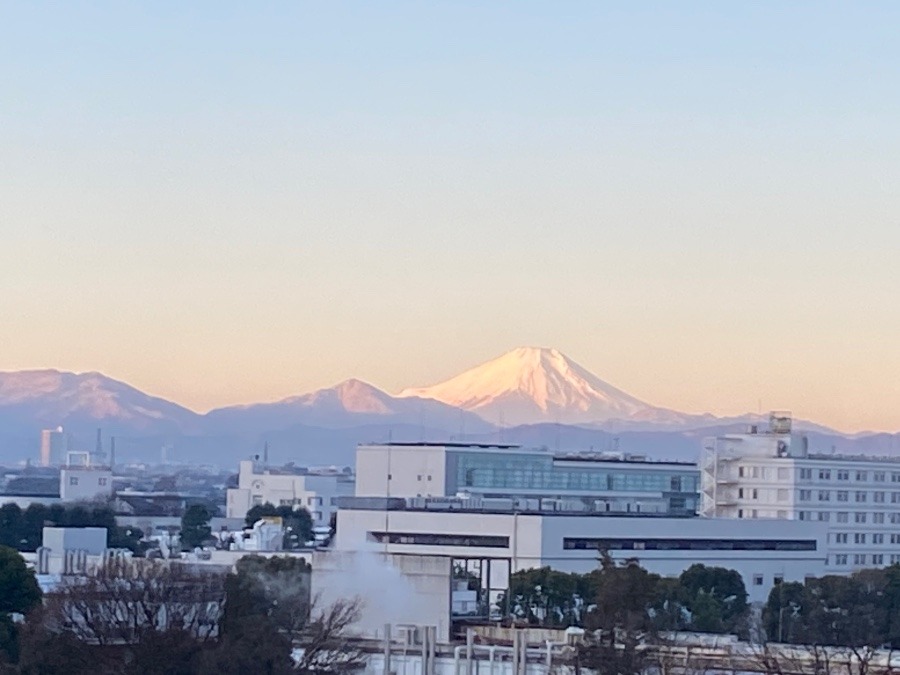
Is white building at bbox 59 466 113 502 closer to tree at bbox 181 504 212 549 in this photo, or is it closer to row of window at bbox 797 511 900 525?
tree at bbox 181 504 212 549

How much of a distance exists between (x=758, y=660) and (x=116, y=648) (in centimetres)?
876

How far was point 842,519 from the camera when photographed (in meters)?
81.1

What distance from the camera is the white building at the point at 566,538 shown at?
6581 centimetres

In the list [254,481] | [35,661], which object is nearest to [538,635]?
[35,661]

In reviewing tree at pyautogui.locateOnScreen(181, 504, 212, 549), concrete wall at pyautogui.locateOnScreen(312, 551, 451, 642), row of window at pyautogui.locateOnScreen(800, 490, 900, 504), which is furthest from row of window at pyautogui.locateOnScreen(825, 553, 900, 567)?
concrete wall at pyautogui.locateOnScreen(312, 551, 451, 642)

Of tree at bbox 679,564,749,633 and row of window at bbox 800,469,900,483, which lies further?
row of window at bbox 800,469,900,483

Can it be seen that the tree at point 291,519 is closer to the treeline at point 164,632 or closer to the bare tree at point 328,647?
the bare tree at point 328,647

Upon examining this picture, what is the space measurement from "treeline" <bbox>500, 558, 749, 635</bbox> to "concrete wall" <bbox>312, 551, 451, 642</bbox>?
21.2 feet

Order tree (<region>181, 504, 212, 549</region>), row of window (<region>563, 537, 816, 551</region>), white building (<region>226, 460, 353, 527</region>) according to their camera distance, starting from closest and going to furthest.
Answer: row of window (<region>563, 537, 816, 551</region>) → tree (<region>181, 504, 212, 549</region>) → white building (<region>226, 460, 353, 527</region>)

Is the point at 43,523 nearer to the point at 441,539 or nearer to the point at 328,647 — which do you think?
the point at 441,539

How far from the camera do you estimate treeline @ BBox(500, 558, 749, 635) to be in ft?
163

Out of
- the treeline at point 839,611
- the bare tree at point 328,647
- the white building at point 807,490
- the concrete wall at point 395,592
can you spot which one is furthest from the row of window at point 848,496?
the bare tree at point 328,647

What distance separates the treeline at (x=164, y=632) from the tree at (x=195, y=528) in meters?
58.3

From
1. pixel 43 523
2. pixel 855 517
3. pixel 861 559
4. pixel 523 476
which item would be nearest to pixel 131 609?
pixel 861 559
